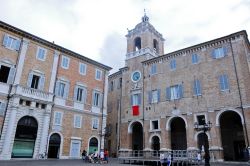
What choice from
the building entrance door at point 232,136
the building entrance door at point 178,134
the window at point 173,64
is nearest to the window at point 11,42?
the window at point 173,64

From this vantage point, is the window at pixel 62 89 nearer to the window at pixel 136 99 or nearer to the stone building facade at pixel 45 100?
the stone building facade at pixel 45 100

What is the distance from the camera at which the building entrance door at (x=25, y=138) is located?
70.9ft

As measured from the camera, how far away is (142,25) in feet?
125

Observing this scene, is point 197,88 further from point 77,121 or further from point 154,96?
point 77,121

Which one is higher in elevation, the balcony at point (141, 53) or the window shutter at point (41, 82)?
the balcony at point (141, 53)

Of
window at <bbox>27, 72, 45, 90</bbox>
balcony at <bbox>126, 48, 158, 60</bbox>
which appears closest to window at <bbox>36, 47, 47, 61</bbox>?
window at <bbox>27, 72, 45, 90</bbox>

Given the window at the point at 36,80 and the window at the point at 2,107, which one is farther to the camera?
the window at the point at 36,80

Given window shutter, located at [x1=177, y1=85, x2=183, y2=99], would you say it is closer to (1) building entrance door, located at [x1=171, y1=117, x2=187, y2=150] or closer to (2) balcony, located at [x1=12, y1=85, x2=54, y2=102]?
(1) building entrance door, located at [x1=171, y1=117, x2=187, y2=150]

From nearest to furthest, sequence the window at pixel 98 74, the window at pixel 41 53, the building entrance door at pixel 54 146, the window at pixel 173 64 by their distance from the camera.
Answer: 1. the building entrance door at pixel 54 146
2. the window at pixel 41 53
3. the window at pixel 173 64
4. the window at pixel 98 74

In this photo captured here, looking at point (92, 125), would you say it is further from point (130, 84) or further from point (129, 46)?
point (129, 46)

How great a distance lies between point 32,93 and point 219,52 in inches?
901

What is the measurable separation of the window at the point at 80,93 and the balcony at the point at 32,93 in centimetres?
378

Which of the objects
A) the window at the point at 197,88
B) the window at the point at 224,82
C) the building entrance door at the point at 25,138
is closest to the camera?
the building entrance door at the point at 25,138

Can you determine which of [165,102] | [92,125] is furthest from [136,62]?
[92,125]
